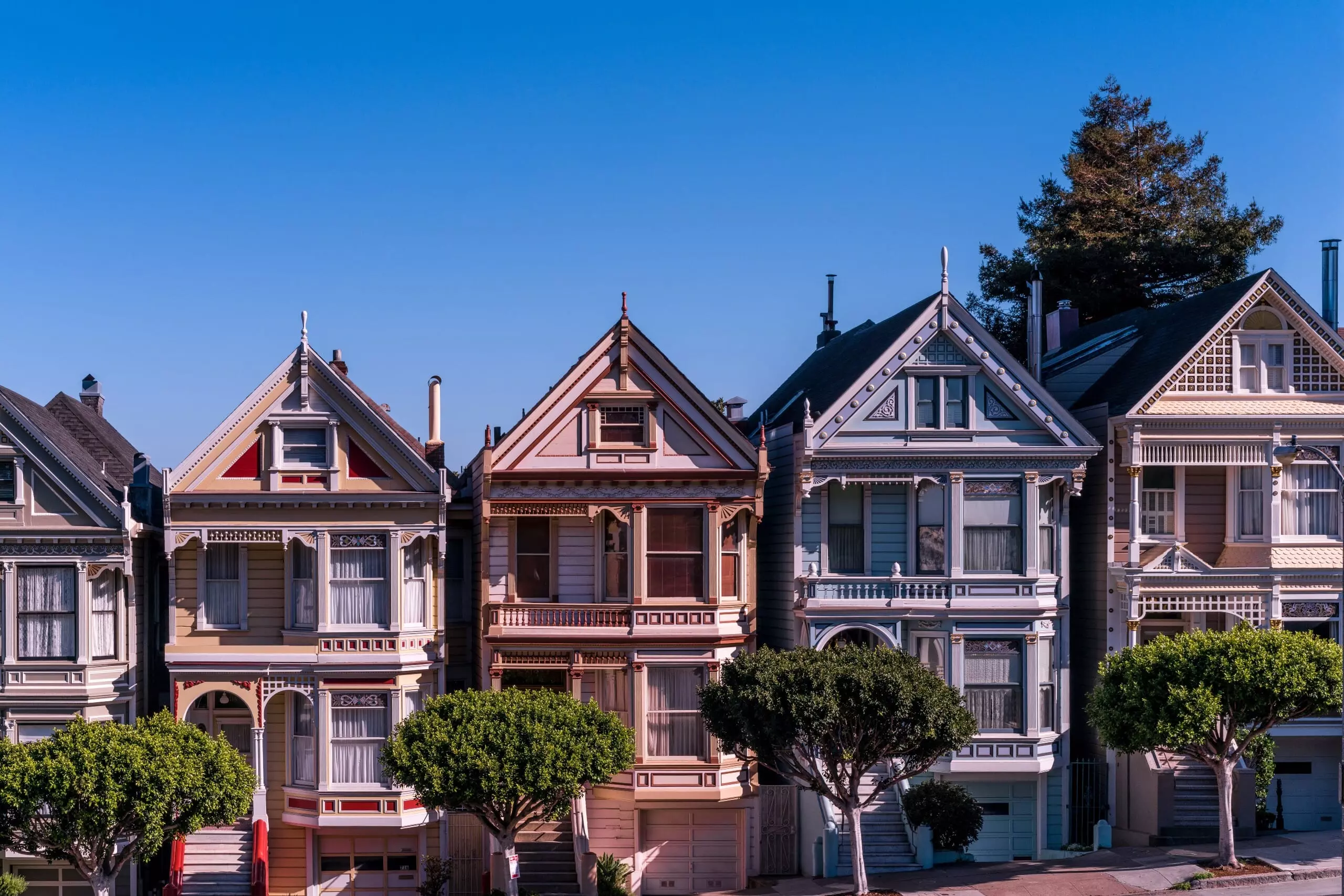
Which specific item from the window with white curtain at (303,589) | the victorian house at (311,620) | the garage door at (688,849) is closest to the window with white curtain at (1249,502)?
the garage door at (688,849)

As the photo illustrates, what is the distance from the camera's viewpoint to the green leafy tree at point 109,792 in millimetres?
28422

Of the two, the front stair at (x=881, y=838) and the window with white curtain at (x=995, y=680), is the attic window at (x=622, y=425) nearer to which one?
the window with white curtain at (x=995, y=680)

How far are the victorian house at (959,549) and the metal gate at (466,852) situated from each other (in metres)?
7.65

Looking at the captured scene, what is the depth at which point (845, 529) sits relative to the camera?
34625 millimetres

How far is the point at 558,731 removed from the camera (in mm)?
29797

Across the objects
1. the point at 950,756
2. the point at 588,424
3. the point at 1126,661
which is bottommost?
the point at 950,756

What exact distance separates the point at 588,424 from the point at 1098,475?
12710 millimetres

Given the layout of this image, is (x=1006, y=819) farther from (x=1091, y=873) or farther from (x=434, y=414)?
(x=434, y=414)

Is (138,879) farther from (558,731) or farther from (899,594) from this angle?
(899,594)

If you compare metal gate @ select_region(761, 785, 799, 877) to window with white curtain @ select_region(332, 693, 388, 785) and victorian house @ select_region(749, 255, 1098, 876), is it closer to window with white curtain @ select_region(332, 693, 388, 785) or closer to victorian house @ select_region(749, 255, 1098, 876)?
victorian house @ select_region(749, 255, 1098, 876)

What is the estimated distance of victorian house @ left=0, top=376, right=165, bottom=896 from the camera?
33.0 m

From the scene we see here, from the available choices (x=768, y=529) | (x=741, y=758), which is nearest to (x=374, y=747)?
(x=741, y=758)

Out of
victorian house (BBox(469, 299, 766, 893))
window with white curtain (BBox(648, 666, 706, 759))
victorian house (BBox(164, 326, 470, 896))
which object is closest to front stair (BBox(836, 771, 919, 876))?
victorian house (BBox(469, 299, 766, 893))

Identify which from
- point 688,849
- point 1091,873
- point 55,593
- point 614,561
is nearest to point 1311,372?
point 1091,873
